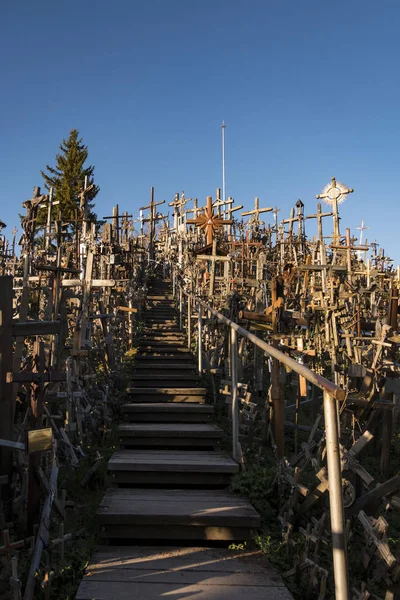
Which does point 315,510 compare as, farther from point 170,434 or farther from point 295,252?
point 295,252

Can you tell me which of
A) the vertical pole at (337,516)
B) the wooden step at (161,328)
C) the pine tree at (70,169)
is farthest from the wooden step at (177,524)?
the pine tree at (70,169)

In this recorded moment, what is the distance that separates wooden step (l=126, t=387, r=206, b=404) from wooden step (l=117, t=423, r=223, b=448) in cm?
158

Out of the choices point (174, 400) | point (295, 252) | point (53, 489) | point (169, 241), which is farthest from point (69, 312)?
point (169, 241)

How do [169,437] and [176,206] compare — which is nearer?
[169,437]

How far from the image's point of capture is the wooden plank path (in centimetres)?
359

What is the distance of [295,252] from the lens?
78.6 ft

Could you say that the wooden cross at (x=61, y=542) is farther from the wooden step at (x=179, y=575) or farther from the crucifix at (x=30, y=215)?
the crucifix at (x=30, y=215)

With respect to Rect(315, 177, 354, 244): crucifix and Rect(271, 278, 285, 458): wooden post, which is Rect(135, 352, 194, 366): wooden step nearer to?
Rect(271, 278, 285, 458): wooden post

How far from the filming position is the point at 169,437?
6.57 metres

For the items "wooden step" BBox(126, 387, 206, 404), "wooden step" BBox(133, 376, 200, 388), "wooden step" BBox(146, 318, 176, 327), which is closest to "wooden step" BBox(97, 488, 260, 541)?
"wooden step" BBox(126, 387, 206, 404)

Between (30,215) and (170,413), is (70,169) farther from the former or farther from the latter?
(170,413)

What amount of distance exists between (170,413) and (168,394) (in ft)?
2.63

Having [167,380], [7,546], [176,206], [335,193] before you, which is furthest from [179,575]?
[176,206]

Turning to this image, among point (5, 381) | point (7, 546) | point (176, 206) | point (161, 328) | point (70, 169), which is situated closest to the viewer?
point (7, 546)
